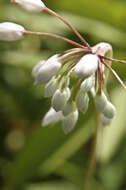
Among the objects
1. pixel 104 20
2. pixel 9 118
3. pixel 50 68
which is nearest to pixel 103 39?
pixel 104 20

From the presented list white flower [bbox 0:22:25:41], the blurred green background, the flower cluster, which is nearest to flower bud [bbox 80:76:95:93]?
the flower cluster

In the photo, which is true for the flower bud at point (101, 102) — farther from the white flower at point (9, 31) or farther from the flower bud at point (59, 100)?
Result: the white flower at point (9, 31)

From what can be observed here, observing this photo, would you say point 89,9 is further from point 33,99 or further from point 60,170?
point 60,170

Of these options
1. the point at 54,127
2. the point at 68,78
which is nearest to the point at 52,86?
the point at 68,78

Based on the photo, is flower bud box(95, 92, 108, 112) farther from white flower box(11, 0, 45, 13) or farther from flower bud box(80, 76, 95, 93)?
white flower box(11, 0, 45, 13)

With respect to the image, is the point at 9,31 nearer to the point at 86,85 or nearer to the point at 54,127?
the point at 86,85
